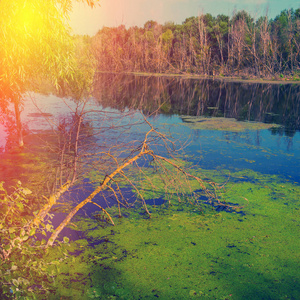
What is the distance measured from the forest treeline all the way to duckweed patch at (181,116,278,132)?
92.9ft

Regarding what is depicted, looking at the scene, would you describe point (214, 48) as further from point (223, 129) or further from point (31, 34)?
point (31, 34)

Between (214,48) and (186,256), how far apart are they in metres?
49.4

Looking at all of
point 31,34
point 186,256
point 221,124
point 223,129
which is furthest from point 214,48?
point 186,256

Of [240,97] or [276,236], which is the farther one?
[240,97]

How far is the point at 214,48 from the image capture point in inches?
1941

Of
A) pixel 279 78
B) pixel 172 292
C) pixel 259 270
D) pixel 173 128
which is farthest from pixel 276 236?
pixel 279 78

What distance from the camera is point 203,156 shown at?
8312mm

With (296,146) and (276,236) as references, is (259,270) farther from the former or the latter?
(296,146)

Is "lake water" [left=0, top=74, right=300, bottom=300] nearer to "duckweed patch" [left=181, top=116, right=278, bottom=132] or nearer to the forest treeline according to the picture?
"duckweed patch" [left=181, top=116, right=278, bottom=132]

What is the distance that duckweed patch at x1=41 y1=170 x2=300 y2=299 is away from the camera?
10.7 feet

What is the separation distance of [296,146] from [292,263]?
668 centimetres

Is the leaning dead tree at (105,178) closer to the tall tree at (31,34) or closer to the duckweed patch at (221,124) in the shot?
the tall tree at (31,34)

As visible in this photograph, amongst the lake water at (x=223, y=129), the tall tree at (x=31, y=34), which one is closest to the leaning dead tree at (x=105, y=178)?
the lake water at (x=223, y=129)

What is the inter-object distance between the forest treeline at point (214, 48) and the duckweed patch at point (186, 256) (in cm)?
3789
